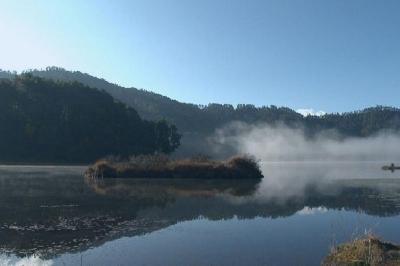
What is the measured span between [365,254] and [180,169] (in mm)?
49302

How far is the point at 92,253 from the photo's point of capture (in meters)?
17.7

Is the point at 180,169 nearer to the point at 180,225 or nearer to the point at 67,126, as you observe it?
the point at 180,225

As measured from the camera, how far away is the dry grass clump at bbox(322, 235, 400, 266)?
15.1 meters

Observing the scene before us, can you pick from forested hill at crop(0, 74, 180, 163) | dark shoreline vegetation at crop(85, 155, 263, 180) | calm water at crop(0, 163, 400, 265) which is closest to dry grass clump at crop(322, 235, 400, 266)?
calm water at crop(0, 163, 400, 265)

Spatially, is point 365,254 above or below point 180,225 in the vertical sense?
above

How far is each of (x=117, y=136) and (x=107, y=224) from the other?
337 ft

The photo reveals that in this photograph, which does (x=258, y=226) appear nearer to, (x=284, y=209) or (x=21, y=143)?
(x=284, y=209)

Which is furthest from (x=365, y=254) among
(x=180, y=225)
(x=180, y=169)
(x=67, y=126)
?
(x=67, y=126)

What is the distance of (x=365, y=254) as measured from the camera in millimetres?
15562

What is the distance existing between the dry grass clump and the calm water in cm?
82

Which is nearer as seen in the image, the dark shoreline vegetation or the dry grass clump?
the dry grass clump

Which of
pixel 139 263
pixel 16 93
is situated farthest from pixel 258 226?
pixel 16 93

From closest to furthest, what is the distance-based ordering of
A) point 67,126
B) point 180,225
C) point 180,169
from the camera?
point 180,225 < point 180,169 < point 67,126

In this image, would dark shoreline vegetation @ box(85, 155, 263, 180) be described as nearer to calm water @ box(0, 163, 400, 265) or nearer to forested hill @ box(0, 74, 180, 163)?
calm water @ box(0, 163, 400, 265)
